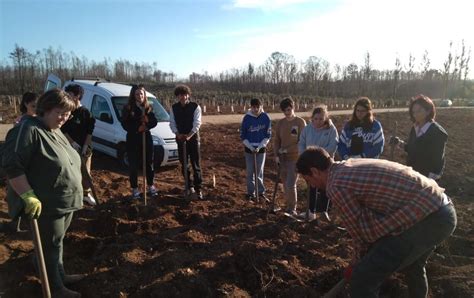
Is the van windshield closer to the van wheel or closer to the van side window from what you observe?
the van side window

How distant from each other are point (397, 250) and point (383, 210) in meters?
0.29

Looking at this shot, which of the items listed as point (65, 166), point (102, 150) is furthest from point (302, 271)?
point (102, 150)

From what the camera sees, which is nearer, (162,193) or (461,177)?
(162,193)

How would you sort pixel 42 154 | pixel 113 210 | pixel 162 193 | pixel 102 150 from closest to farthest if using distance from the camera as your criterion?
1. pixel 42 154
2. pixel 113 210
3. pixel 162 193
4. pixel 102 150

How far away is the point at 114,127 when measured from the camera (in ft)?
29.0

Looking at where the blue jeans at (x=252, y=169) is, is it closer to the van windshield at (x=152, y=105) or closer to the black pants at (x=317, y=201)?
the black pants at (x=317, y=201)

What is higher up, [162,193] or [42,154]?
[42,154]

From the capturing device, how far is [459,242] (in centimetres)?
555

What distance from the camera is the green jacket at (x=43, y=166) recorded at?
9.43 ft

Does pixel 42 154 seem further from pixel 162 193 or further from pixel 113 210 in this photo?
pixel 162 193

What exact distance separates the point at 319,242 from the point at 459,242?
2223 mm

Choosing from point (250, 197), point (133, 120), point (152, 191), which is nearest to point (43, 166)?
point (133, 120)

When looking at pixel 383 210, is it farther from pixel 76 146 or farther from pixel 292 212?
pixel 76 146

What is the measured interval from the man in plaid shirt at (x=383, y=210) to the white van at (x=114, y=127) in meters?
6.28
